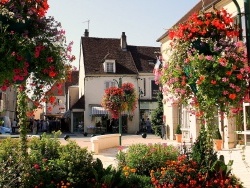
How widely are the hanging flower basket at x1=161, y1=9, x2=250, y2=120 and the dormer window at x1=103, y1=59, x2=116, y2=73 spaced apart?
33654mm

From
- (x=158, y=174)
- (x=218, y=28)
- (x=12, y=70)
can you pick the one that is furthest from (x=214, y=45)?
(x=12, y=70)

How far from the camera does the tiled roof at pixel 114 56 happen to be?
4128 cm

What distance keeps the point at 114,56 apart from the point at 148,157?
113 ft

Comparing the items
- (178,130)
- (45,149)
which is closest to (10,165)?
(45,149)

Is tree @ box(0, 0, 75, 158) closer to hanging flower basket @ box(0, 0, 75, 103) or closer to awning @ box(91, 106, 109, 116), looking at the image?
hanging flower basket @ box(0, 0, 75, 103)

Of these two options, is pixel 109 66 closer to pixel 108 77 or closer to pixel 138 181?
pixel 108 77

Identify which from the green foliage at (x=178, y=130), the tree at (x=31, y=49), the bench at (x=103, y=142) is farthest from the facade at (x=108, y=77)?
the tree at (x=31, y=49)

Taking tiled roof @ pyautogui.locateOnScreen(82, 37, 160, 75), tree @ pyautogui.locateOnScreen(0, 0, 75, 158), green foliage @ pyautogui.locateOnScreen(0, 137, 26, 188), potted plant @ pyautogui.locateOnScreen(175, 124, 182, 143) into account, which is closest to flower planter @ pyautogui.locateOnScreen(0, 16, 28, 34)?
tree @ pyautogui.locateOnScreen(0, 0, 75, 158)

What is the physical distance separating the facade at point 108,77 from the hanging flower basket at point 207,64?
105 feet

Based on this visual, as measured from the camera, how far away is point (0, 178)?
6.59 m

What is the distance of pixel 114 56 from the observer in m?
42.6

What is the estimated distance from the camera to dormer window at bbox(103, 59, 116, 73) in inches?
1613

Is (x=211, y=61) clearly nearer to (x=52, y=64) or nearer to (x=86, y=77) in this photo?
(x=52, y=64)

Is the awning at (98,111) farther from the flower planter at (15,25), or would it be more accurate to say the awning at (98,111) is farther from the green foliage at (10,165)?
the flower planter at (15,25)
